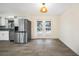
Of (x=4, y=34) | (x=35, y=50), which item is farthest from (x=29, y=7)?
(x=4, y=34)

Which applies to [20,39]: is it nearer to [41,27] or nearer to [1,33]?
[1,33]

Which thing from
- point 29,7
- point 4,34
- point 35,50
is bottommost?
point 35,50

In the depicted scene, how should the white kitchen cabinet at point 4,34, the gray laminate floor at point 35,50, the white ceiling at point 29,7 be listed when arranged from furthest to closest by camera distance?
1. the white kitchen cabinet at point 4,34
2. the white ceiling at point 29,7
3. the gray laminate floor at point 35,50

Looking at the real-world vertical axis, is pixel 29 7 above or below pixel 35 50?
above

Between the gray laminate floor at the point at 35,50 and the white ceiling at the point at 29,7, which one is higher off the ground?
the white ceiling at the point at 29,7

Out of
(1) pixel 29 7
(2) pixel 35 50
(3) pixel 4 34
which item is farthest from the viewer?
(3) pixel 4 34

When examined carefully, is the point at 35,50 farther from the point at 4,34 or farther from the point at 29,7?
the point at 4,34

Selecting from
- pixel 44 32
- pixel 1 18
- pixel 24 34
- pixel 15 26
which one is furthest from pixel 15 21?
pixel 44 32

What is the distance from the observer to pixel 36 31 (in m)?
10.0

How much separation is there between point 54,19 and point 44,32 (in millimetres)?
1492

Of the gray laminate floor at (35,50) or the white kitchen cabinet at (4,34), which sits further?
the white kitchen cabinet at (4,34)

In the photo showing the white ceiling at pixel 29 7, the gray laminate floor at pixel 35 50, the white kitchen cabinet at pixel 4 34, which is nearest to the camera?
the gray laminate floor at pixel 35 50

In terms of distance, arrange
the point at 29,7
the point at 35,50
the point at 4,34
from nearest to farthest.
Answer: the point at 35,50 → the point at 29,7 → the point at 4,34

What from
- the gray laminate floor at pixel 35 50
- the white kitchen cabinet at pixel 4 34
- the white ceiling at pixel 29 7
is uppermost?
the white ceiling at pixel 29 7
